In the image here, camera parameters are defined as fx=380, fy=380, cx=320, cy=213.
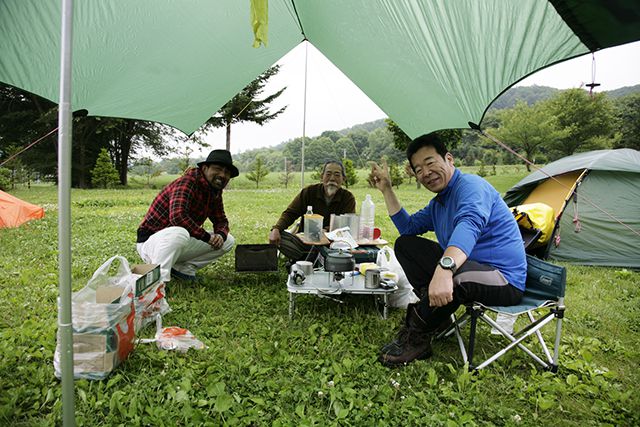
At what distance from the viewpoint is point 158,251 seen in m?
3.16

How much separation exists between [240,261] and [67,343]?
220 centimetres

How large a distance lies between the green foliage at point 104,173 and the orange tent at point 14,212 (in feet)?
38.3

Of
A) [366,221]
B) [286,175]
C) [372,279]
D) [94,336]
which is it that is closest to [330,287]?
[372,279]

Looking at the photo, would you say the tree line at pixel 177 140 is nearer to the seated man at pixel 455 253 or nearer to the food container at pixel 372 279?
the food container at pixel 372 279

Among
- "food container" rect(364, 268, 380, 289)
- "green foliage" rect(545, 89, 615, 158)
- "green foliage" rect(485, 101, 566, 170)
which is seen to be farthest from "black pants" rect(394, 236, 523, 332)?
"green foliage" rect(545, 89, 615, 158)

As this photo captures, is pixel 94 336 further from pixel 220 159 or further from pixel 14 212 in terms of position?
pixel 14 212

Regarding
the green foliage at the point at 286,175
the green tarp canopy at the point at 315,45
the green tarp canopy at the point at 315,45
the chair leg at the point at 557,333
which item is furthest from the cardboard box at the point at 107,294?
the green foliage at the point at 286,175

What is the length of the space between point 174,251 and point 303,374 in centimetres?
162

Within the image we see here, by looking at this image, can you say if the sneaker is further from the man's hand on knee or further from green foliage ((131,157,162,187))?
green foliage ((131,157,162,187))

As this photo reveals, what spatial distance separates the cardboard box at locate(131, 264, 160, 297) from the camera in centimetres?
244

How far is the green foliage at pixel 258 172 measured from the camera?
2011cm

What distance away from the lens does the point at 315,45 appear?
427cm

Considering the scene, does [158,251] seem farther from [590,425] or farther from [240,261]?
[590,425]

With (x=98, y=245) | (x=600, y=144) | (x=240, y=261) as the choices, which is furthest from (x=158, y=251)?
(x=600, y=144)
